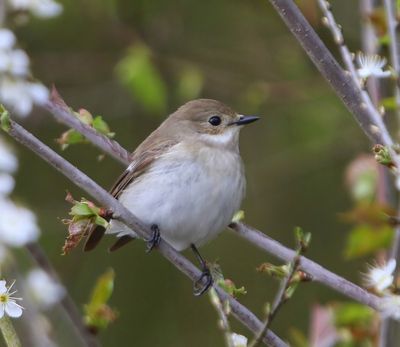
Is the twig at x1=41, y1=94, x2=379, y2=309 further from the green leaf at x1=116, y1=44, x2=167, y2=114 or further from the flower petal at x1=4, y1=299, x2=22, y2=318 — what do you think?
the green leaf at x1=116, y1=44, x2=167, y2=114

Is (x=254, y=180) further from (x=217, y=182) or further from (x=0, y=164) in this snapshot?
(x=0, y=164)

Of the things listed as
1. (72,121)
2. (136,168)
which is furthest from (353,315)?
(72,121)

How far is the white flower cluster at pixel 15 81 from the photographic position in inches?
134

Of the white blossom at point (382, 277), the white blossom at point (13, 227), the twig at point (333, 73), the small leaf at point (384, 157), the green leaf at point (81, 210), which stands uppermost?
the twig at point (333, 73)

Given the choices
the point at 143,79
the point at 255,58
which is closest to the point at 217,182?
the point at 143,79

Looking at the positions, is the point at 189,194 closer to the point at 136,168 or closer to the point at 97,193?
the point at 136,168

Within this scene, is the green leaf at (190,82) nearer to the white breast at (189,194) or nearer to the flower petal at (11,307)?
the white breast at (189,194)

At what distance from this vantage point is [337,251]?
7512 mm

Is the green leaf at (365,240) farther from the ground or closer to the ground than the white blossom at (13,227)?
farther from the ground

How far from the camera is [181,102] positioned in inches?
285

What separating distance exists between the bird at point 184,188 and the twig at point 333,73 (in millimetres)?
1137

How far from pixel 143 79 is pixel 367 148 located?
1.83 metres

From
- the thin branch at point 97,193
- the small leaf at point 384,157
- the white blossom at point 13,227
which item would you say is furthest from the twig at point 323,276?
the white blossom at point 13,227

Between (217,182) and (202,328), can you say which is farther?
(202,328)
